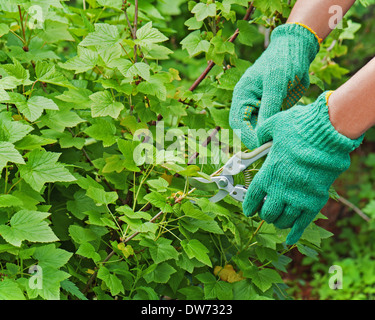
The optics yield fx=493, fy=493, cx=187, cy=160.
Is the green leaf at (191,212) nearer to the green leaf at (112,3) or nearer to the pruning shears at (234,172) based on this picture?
the pruning shears at (234,172)

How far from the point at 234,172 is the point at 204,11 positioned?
1.86ft

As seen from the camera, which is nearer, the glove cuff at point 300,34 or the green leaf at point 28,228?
the green leaf at point 28,228

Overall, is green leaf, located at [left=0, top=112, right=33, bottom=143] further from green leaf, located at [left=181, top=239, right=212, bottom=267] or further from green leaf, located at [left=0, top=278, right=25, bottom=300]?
green leaf, located at [left=181, top=239, right=212, bottom=267]

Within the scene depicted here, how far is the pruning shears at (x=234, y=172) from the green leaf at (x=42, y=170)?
38 cm

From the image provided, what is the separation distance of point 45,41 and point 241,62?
0.72m

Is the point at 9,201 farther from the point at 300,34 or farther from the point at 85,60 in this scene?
the point at 300,34

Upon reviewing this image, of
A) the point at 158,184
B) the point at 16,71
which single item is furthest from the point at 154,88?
the point at 16,71

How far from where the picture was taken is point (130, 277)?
1.55 metres

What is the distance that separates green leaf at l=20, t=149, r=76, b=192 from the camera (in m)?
1.36

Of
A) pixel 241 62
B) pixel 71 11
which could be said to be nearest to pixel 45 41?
pixel 71 11

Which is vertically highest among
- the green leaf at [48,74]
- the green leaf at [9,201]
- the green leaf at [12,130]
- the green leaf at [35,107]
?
the green leaf at [48,74]

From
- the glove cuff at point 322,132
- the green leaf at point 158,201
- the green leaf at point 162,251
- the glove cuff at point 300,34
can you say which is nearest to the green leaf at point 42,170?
the green leaf at point 158,201

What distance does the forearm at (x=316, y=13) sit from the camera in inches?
Answer: 65.9

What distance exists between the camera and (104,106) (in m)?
1.52
